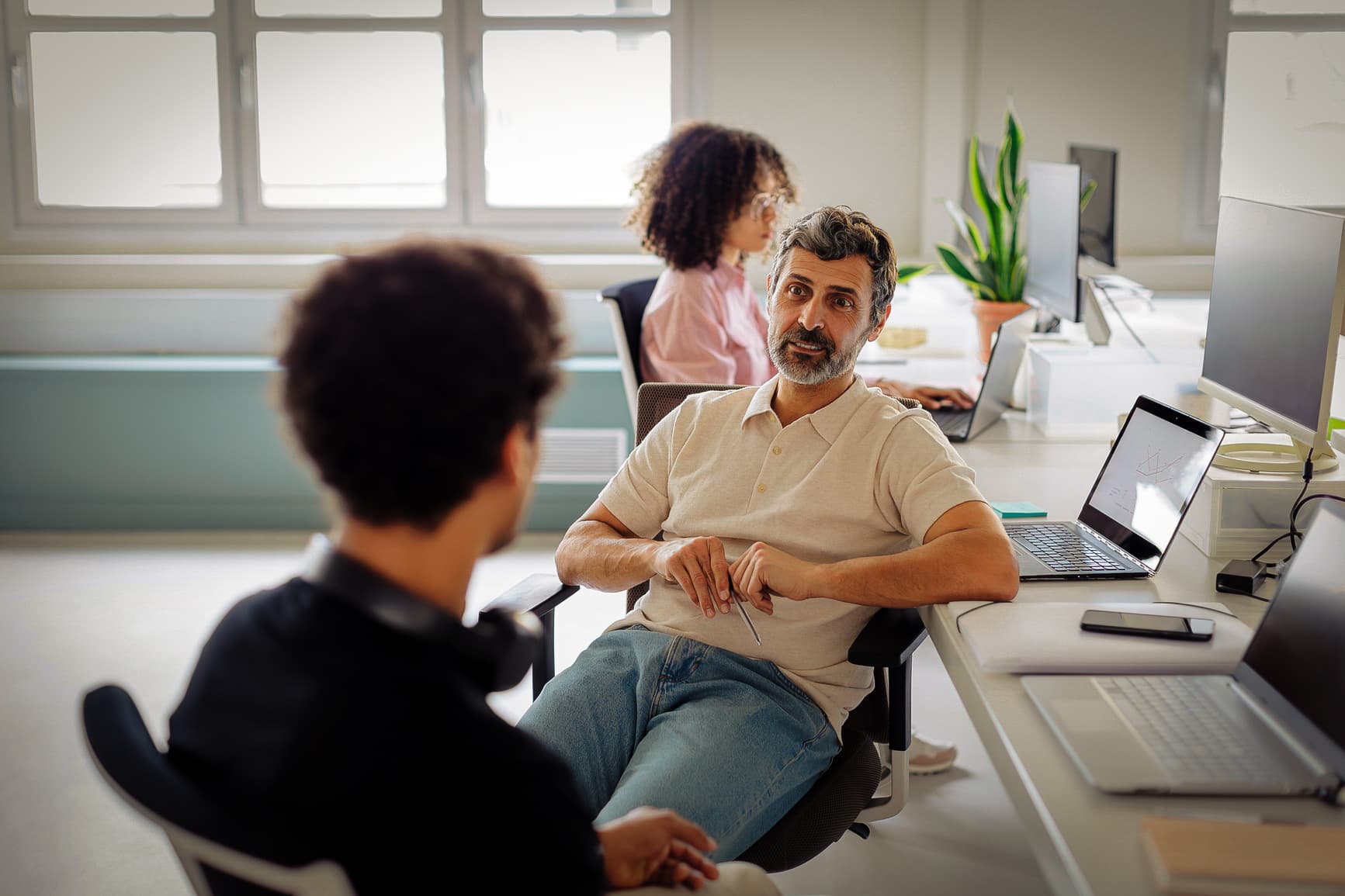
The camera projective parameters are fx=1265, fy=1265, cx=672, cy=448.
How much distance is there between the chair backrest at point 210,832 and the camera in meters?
0.89

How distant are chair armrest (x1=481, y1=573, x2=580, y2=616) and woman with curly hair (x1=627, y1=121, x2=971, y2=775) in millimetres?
1178

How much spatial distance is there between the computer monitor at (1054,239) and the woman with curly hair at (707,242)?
0.65m

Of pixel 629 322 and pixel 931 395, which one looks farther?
pixel 629 322

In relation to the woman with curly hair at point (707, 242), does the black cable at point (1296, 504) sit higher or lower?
lower

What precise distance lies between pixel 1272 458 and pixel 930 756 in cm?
102

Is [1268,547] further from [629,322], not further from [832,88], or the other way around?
[832,88]

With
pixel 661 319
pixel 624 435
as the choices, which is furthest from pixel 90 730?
pixel 624 435

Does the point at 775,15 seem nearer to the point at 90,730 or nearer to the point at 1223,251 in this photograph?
the point at 1223,251

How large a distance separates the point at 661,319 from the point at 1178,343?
4.40 ft

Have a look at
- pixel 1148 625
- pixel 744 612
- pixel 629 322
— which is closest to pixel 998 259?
pixel 629 322

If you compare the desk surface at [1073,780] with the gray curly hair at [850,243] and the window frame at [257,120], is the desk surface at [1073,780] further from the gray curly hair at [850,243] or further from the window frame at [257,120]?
the window frame at [257,120]

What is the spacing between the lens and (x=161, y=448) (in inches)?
177

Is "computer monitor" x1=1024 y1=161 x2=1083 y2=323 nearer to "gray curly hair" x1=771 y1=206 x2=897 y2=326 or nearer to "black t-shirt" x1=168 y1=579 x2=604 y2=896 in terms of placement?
"gray curly hair" x1=771 y1=206 x2=897 y2=326

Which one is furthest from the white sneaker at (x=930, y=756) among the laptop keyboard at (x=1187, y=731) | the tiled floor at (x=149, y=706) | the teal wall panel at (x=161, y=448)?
the teal wall panel at (x=161, y=448)
